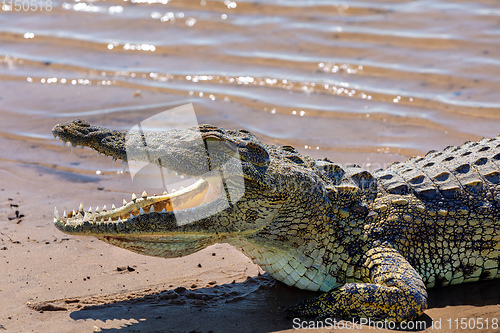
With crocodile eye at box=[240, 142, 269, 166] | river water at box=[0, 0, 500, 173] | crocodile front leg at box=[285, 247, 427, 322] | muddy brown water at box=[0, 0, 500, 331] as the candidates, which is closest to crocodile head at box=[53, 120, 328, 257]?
crocodile eye at box=[240, 142, 269, 166]

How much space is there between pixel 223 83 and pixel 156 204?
17.4 feet

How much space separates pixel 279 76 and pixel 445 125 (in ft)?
9.65

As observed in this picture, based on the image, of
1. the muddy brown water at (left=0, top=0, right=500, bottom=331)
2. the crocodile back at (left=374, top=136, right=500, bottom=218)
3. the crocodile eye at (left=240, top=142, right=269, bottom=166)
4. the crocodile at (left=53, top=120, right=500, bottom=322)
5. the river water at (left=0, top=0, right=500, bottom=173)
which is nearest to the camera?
the crocodile at (left=53, top=120, right=500, bottom=322)

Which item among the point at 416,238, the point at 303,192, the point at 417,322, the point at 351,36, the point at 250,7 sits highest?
the point at 250,7

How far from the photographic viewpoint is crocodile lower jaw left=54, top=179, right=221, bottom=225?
177 inches

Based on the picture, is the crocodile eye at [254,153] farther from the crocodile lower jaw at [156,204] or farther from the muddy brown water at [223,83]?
the muddy brown water at [223,83]

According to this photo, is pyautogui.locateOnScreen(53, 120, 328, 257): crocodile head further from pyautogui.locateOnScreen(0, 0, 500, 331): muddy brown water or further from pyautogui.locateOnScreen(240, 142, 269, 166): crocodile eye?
pyautogui.locateOnScreen(0, 0, 500, 331): muddy brown water

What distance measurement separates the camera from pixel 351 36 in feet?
36.7

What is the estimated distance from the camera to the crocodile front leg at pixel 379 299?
4.29 metres

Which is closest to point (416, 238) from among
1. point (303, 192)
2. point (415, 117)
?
point (303, 192)

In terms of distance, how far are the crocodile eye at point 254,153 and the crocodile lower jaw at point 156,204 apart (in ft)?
1.12

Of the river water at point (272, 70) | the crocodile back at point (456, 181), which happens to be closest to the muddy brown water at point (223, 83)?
the river water at point (272, 70)

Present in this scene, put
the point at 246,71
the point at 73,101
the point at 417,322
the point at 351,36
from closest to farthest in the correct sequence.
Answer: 1. the point at 417,322
2. the point at 73,101
3. the point at 246,71
4. the point at 351,36

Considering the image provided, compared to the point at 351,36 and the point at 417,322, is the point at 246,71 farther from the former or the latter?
the point at 417,322
